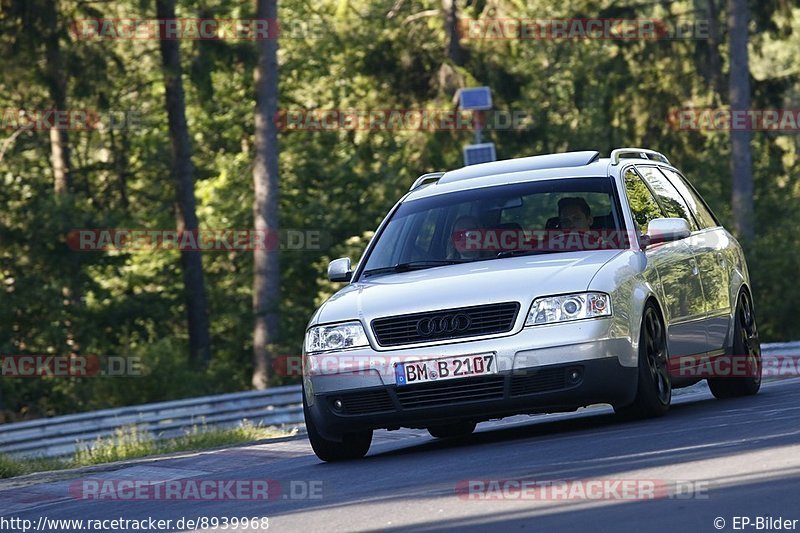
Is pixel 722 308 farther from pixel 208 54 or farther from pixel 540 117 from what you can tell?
pixel 540 117

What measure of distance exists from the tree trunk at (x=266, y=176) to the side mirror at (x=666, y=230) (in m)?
18.4

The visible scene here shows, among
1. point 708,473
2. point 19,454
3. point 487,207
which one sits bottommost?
point 19,454

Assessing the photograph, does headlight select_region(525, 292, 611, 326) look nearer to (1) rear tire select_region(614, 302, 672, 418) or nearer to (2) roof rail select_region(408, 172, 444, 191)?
(1) rear tire select_region(614, 302, 672, 418)

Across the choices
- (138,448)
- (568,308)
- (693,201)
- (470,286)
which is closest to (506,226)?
(470,286)

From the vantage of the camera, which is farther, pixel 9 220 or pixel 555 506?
pixel 9 220

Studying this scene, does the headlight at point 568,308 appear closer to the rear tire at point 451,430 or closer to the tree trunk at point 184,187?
the rear tire at point 451,430

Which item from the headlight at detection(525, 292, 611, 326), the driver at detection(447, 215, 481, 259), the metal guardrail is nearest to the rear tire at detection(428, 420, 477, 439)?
the driver at detection(447, 215, 481, 259)

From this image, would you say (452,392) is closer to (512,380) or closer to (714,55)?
(512,380)

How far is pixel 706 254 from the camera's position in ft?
40.2

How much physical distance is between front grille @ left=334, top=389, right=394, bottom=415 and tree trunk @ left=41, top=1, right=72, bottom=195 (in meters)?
22.4

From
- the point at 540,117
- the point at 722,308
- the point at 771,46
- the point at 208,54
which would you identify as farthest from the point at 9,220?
the point at 771,46

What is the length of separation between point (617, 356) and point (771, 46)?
7003 centimetres

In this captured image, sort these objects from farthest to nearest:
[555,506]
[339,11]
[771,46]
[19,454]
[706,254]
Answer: [771,46]
[339,11]
[19,454]
[706,254]
[555,506]

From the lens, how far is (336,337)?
10.4 m
